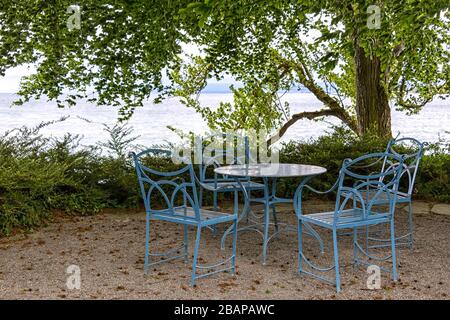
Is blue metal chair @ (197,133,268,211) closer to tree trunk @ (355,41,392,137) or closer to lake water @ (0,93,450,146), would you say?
tree trunk @ (355,41,392,137)

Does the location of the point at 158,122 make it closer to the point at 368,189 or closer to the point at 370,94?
the point at 370,94

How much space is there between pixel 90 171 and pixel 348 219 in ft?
13.8

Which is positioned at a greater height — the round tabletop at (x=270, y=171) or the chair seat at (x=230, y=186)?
the round tabletop at (x=270, y=171)

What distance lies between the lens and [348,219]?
159 inches

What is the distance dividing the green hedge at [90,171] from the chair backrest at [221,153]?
52 cm

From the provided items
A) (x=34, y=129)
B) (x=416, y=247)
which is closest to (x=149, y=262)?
(x=416, y=247)

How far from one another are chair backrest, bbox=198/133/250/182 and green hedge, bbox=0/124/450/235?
1.70ft

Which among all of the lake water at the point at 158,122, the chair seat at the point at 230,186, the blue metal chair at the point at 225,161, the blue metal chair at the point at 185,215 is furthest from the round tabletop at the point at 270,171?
the lake water at the point at 158,122

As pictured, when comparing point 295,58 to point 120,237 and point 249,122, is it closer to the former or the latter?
point 249,122

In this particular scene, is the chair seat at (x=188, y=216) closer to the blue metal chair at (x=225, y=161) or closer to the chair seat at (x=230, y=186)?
the blue metal chair at (x=225, y=161)

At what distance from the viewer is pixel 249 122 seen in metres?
11.9

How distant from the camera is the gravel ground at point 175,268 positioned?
3934 millimetres

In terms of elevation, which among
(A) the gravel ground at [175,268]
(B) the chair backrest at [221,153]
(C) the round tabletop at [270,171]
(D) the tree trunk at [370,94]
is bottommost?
(A) the gravel ground at [175,268]

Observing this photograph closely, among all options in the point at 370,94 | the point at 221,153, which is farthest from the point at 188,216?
the point at 370,94
